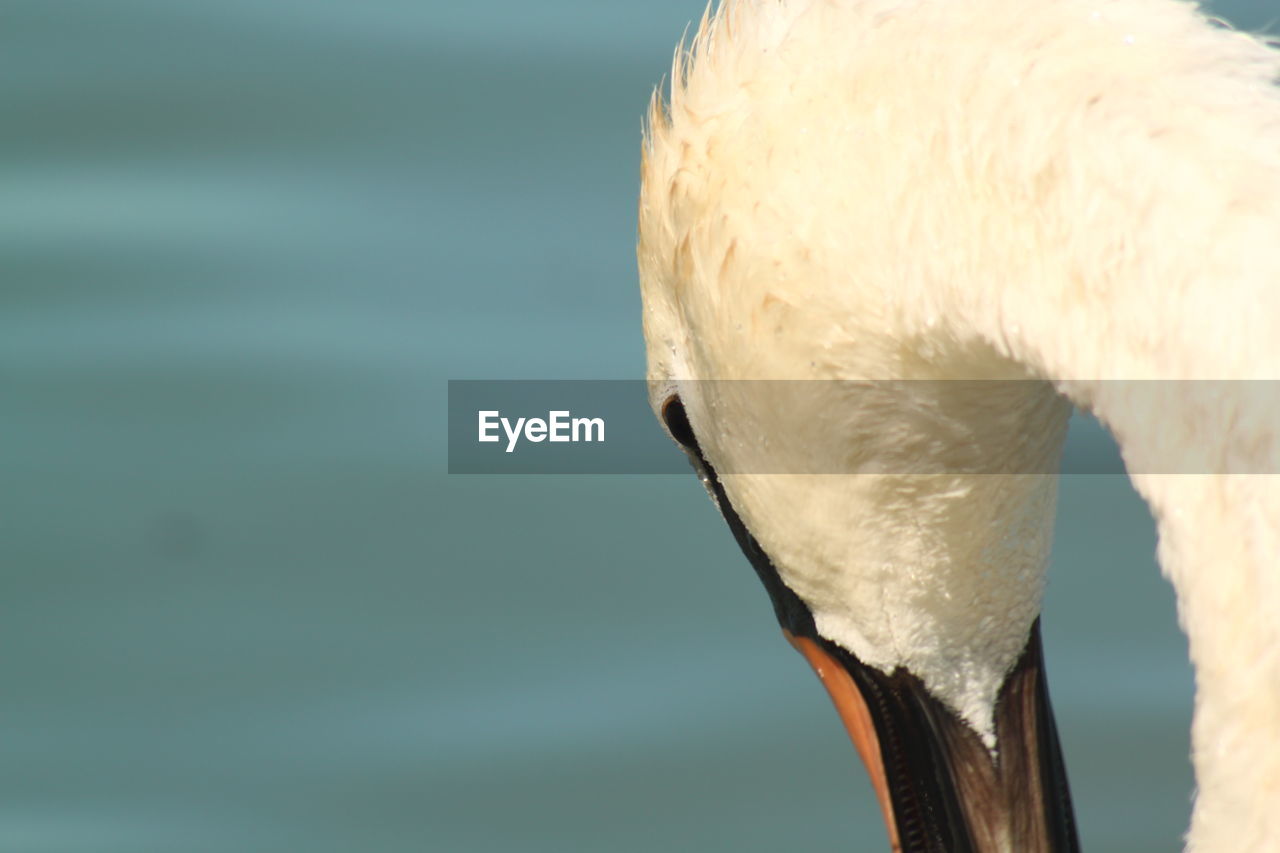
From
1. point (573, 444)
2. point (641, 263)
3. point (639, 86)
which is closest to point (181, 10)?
point (639, 86)

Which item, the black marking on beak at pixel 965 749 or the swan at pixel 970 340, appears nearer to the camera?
the swan at pixel 970 340

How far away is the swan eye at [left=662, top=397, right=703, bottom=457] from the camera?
122 inches

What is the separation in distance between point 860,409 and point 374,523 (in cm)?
236

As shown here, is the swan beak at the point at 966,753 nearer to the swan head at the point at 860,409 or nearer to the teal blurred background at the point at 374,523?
the swan head at the point at 860,409

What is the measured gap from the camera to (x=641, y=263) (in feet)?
9.81

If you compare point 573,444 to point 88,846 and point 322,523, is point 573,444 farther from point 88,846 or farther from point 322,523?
Answer: point 88,846

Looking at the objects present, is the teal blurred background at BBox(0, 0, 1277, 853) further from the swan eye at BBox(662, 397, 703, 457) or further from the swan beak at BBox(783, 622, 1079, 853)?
the swan eye at BBox(662, 397, 703, 457)

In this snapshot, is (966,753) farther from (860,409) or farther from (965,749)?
(860,409)

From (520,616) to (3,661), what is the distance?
1098 mm

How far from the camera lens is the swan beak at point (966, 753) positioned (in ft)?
10.3

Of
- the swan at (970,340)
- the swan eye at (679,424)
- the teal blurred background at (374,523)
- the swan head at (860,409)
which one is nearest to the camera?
the swan at (970,340)

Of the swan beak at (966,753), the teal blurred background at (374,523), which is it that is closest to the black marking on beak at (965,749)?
the swan beak at (966,753)

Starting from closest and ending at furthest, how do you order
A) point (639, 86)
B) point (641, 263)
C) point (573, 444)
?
point (641, 263) → point (573, 444) → point (639, 86)

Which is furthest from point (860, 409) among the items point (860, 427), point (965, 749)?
point (965, 749)
